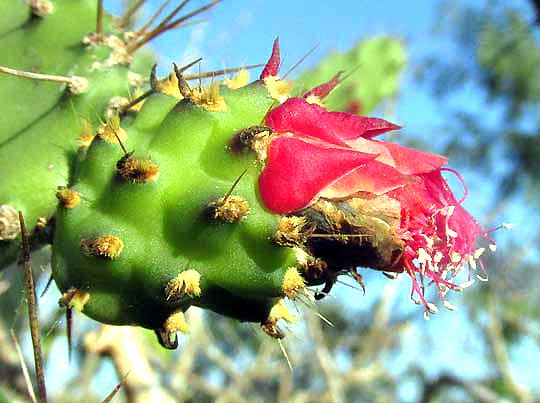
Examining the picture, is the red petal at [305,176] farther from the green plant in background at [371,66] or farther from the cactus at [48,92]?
the green plant in background at [371,66]

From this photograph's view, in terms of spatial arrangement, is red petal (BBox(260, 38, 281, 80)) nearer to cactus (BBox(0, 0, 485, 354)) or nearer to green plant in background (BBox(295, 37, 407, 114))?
cactus (BBox(0, 0, 485, 354))

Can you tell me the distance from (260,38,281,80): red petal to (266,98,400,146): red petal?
82 mm

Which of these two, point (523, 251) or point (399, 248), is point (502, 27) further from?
point (399, 248)

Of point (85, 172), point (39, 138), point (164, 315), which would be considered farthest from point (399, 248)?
point (39, 138)

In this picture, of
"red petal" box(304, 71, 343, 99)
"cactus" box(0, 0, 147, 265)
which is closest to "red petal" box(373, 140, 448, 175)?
"red petal" box(304, 71, 343, 99)

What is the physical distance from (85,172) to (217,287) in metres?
0.24

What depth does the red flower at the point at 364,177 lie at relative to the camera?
2.61 ft

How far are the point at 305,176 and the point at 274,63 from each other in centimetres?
21

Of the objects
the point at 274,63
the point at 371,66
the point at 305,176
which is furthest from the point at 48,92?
the point at 371,66

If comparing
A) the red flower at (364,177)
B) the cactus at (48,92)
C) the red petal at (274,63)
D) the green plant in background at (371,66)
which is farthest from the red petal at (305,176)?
the green plant in background at (371,66)

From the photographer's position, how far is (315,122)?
2.76 ft

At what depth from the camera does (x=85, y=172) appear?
89cm

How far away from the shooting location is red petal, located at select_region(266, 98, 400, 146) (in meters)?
0.84

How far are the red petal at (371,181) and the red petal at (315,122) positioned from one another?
1.8 inches
